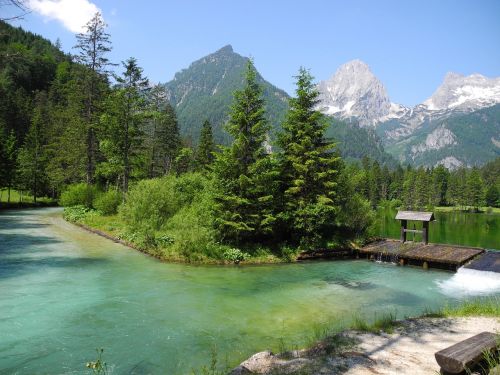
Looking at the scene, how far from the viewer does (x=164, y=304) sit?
17.1 m

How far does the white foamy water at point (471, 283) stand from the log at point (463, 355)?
1430cm

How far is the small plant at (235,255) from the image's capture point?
88.4 ft

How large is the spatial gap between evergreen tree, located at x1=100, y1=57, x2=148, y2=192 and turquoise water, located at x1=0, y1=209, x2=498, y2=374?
1697cm

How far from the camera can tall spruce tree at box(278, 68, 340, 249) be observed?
30519 mm

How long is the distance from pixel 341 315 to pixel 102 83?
150ft

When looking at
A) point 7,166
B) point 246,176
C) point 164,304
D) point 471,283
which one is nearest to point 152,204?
point 246,176

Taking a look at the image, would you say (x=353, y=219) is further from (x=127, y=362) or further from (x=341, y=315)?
(x=127, y=362)

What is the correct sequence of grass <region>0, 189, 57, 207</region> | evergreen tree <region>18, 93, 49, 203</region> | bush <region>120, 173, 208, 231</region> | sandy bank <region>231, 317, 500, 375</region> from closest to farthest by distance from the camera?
sandy bank <region>231, 317, 500, 375</region>
bush <region>120, 173, 208, 231</region>
grass <region>0, 189, 57, 207</region>
evergreen tree <region>18, 93, 49, 203</region>

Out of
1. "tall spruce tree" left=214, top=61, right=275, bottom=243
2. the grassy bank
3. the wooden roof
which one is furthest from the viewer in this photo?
the wooden roof

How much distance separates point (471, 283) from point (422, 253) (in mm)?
6012

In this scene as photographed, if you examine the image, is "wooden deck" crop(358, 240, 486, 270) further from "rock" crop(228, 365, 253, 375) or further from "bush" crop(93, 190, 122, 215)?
"bush" crop(93, 190, 122, 215)

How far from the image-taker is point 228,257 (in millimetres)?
27000

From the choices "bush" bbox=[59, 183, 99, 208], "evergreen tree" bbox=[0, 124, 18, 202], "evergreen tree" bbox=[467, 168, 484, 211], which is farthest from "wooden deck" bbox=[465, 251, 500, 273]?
"evergreen tree" bbox=[467, 168, 484, 211]

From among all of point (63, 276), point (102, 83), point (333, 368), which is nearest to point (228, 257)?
point (63, 276)
